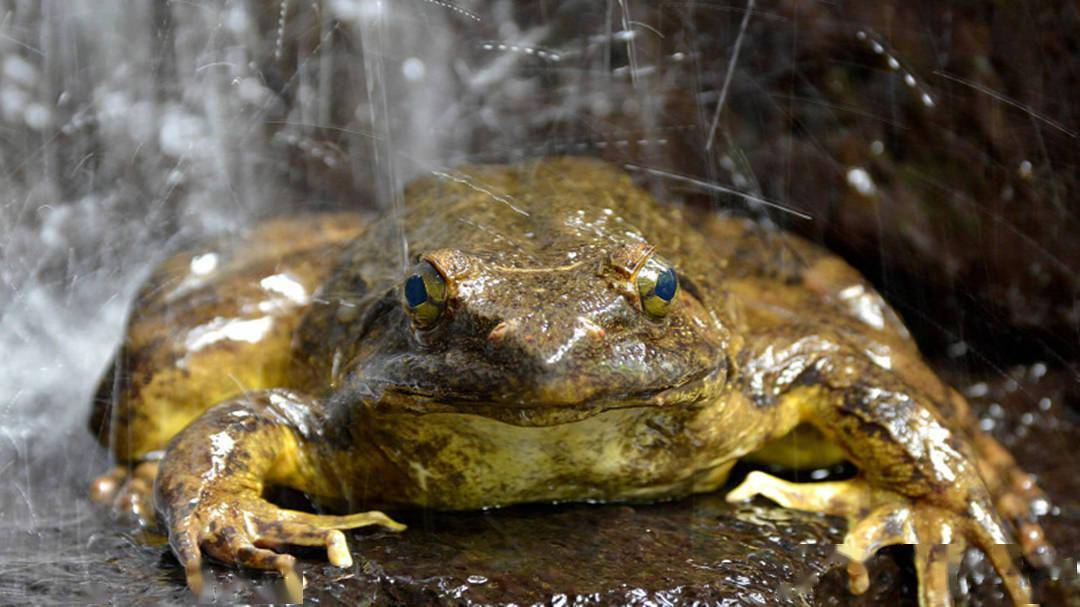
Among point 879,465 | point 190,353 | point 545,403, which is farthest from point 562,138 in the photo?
point 545,403

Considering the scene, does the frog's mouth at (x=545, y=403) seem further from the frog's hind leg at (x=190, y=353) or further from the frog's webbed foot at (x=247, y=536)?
the frog's hind leg at (x=190, y=353)

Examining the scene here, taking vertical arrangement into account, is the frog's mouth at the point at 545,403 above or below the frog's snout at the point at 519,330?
below

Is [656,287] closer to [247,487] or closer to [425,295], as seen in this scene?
[425,295]

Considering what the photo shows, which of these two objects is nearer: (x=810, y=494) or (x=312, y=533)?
(x=312, y=533)

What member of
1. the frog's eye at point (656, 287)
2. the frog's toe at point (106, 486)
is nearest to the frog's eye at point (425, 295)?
the frog's eye at point (656, 287)

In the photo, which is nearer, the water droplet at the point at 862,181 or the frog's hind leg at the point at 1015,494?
the frog's hind leg at the point at 1015,494

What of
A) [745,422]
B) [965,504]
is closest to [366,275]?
[745,422]

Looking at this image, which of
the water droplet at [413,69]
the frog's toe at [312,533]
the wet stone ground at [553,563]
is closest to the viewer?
the wet stone ground at [553,563]
